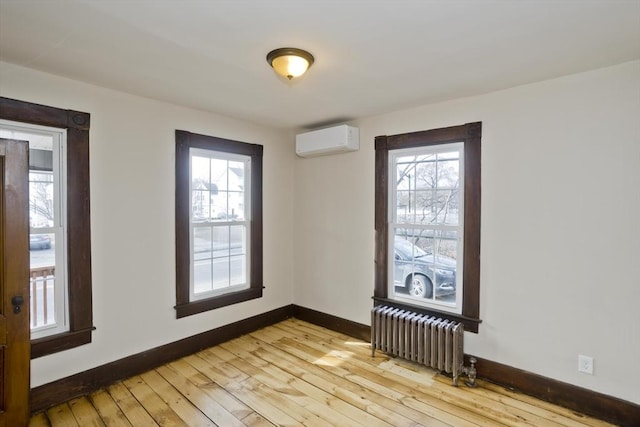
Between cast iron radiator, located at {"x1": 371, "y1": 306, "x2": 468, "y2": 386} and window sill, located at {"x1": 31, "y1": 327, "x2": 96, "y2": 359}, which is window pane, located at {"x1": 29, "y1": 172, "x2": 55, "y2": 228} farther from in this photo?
cast iron radiator, located at {"x1": 371, "y1": 306, "x2": 468, "y2": 386}

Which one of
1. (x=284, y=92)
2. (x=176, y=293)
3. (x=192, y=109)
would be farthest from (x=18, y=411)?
(x=284, y=92)

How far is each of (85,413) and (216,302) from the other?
143 cm

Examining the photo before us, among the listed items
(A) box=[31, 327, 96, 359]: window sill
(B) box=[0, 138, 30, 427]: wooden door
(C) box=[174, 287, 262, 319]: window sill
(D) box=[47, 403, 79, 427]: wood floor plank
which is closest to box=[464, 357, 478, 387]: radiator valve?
(C) box=[174, 287, 262, 319]: window sill

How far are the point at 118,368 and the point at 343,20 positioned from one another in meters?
3.26

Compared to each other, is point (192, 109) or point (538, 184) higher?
point (192, 109)

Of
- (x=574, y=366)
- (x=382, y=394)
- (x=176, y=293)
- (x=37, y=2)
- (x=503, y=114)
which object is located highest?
(x=37, y=2)

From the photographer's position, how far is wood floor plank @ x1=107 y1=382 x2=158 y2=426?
235 centimetres

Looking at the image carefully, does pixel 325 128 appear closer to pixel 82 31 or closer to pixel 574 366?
pixel 82 31

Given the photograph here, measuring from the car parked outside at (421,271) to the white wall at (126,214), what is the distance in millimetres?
2109

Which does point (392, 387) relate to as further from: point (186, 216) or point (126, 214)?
point (126, 214)

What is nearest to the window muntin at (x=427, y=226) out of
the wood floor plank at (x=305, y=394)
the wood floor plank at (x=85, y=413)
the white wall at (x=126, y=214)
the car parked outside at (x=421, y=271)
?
the car parked outside at (x=421, y=271)

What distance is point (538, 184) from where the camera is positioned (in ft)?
8.71

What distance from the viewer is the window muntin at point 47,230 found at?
2.51 meters

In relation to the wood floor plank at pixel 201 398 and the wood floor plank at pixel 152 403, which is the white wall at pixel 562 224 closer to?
the wood floor plank at pixel 201 398
